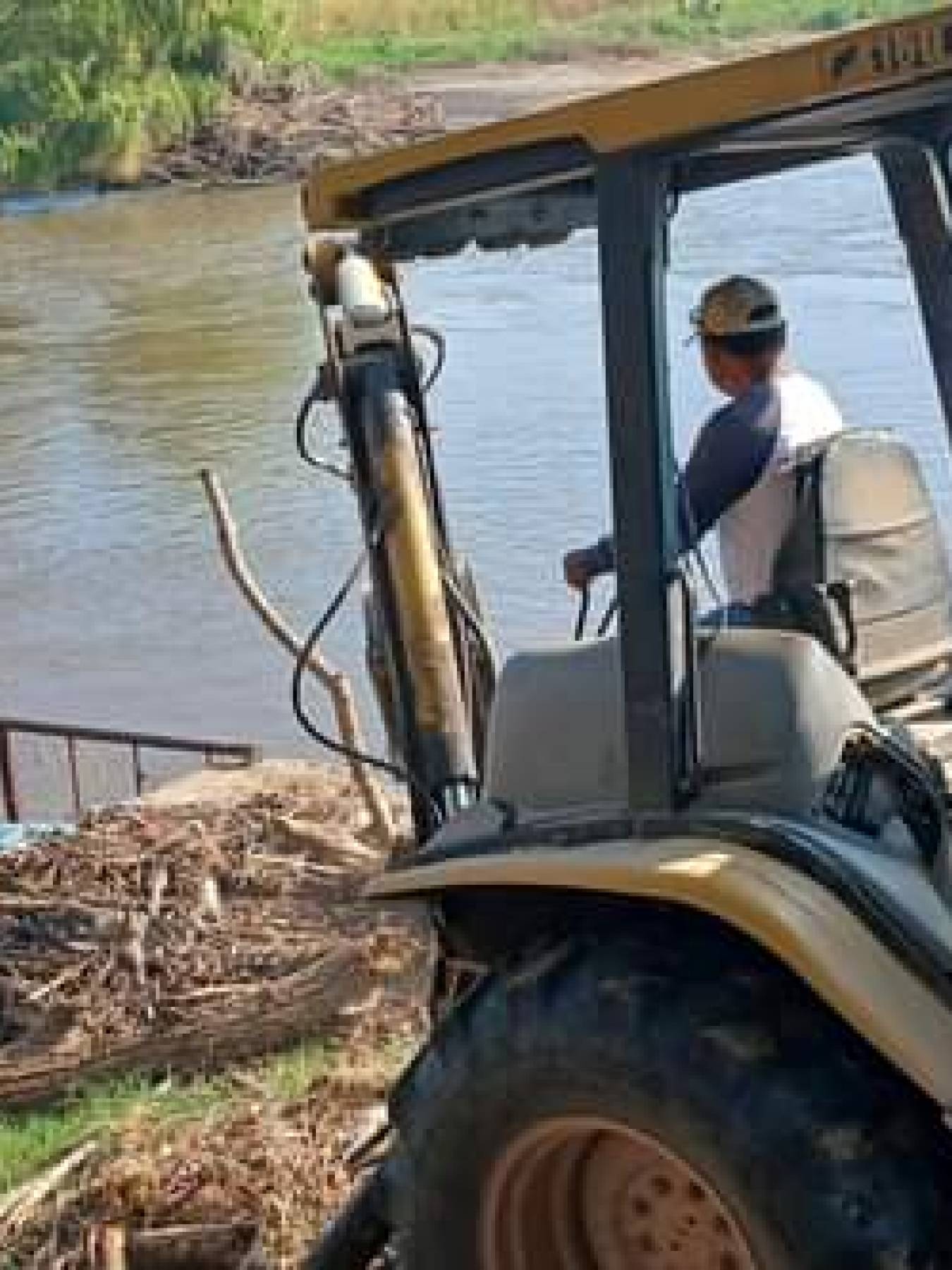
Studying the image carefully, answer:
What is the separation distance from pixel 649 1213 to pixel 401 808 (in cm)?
607

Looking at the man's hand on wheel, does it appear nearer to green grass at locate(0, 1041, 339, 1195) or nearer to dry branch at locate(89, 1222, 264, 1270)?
dry branch at locate(89, 1222, 264, 1270)

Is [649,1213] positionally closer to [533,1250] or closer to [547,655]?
[533,1250]

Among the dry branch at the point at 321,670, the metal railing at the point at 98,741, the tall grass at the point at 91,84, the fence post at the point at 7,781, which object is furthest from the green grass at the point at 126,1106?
the tall grass at the point at 91,84

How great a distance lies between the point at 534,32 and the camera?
49250 millimetres

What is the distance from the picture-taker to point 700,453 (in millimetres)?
4863

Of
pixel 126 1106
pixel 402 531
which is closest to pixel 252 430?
pixel 126 1106

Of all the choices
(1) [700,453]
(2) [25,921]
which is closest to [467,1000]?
(1) [700,453]

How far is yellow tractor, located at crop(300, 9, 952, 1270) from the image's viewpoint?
12.9 feet

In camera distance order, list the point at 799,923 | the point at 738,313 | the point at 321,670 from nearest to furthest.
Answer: the point at 799,923 → the point at 738,313 → the point at 321,670

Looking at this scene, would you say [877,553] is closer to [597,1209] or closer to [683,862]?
[683,862]

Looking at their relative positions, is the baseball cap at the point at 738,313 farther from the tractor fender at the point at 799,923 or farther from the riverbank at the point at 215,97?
the riverbank at the point at 215,97

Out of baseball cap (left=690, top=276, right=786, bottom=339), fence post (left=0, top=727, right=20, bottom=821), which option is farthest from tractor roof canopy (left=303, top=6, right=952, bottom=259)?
fence post (left=0, top=727, right=20, bottom=821)

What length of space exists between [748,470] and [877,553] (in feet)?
0.82

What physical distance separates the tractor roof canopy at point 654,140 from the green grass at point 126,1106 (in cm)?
275
